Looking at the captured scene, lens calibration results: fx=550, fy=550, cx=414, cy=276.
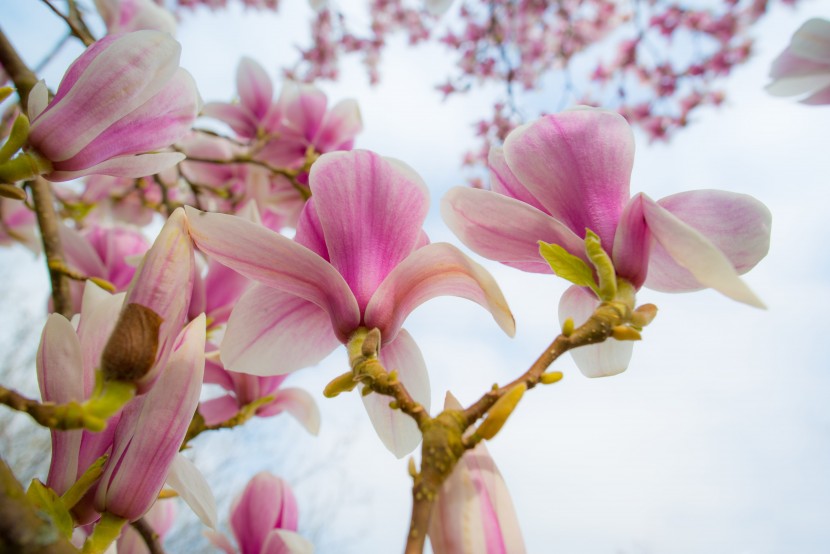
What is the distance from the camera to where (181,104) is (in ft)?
1.62

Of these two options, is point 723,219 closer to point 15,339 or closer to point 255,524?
point 255,524

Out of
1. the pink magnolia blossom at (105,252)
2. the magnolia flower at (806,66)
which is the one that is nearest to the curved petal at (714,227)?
the magnolia flower at (806,66)

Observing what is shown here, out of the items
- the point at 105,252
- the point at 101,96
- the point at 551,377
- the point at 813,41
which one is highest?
the point at 813,41

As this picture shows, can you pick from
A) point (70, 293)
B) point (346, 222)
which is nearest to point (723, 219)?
point (346, 222)

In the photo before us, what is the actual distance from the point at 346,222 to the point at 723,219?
1.03 feet

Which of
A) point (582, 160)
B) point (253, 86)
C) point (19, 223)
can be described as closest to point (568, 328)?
point (582, 160)

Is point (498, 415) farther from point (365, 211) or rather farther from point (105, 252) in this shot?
point (105, 252)

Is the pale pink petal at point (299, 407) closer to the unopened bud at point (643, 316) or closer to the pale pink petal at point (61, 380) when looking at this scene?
the pale pink petal at point (61, 380)

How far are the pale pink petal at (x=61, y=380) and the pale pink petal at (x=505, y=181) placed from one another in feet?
1.23

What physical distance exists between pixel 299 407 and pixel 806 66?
881 mm

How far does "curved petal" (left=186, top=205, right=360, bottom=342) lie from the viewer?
0.41m

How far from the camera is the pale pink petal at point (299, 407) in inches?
34.0

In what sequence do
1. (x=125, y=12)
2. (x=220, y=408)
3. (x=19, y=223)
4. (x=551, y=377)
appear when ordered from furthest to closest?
(x=19, y=223) → (x=125, y=12) → (x=220, y=408) → (x=551, y=377)

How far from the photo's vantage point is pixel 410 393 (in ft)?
1.69
